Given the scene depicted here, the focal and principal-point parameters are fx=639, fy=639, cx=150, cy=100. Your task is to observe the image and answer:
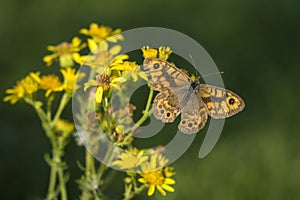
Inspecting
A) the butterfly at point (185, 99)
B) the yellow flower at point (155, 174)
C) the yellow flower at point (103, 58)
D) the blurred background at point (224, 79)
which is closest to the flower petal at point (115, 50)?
the yellow flower at point (103, 58)

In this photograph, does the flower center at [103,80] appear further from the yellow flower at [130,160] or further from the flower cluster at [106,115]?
the yellow flower at [130,160]

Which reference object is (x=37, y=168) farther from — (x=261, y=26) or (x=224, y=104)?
(x=261, y=26)

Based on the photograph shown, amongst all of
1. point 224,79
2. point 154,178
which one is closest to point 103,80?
point 154,178

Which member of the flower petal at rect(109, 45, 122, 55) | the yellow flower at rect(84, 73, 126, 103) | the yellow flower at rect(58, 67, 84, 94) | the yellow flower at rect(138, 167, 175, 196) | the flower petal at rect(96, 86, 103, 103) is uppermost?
the flower petal at rect(109, 45, 122, 55)

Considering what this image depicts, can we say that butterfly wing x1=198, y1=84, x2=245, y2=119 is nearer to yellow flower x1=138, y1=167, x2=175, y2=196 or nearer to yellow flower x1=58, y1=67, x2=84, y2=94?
yellow flower x1=138, y1=167, x2=175, y2=196

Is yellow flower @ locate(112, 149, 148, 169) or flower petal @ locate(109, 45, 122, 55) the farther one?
flower petal @ locate(109, 45, 122, 55)

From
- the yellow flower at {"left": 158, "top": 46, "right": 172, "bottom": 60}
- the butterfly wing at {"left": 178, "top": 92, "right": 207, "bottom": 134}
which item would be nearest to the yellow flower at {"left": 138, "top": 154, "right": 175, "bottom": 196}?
the butterfly wing at {"left": 178, "top": 92, "right": 207, "bottom": 134}
